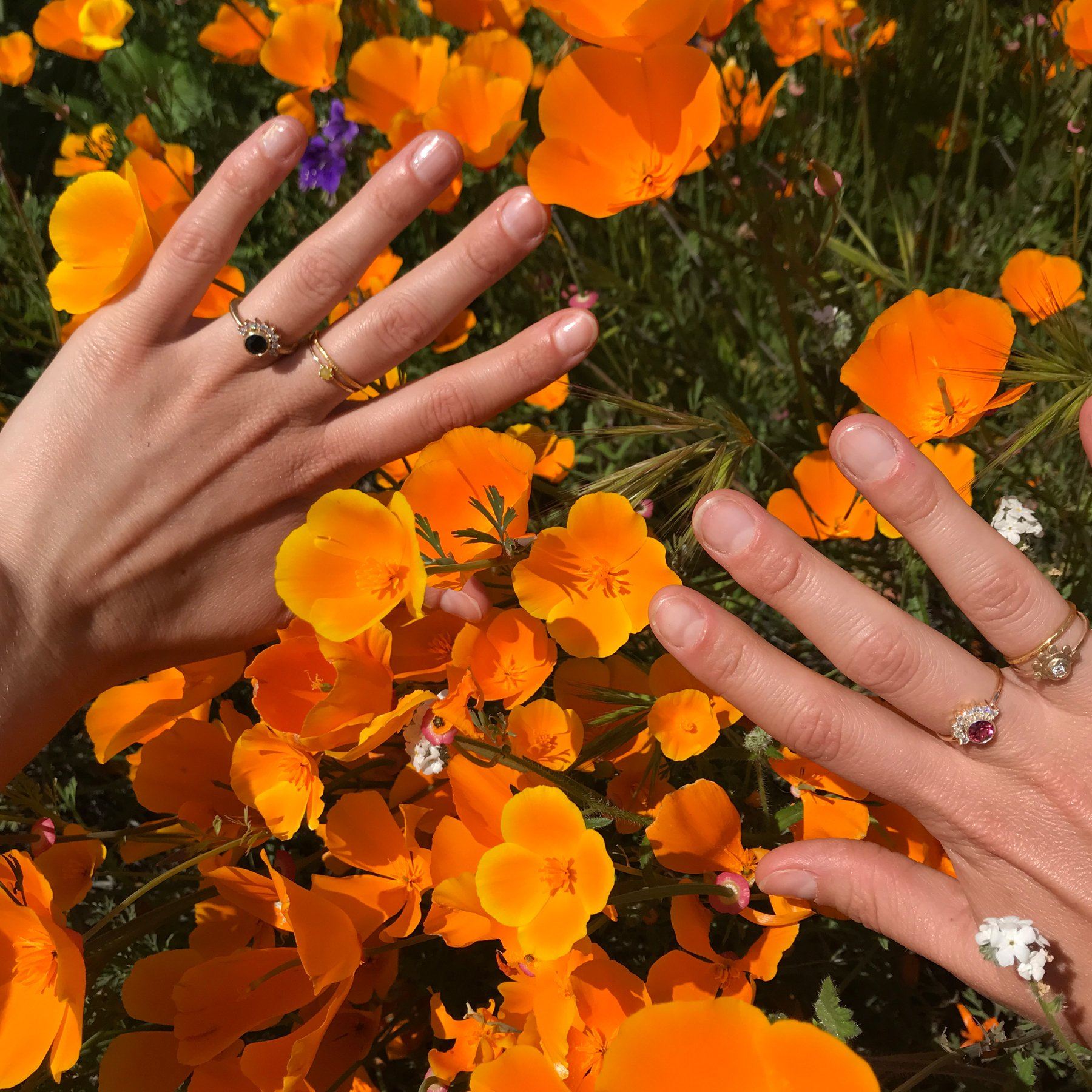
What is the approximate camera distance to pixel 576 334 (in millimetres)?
1473

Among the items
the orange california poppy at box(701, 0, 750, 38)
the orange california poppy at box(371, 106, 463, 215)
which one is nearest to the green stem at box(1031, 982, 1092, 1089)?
the orange california poppy at box(701, 0, 750, 38)

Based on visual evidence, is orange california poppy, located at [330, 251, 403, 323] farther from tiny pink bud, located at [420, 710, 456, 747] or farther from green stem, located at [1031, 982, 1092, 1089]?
green stem, located at [1031, 982, 1092, 1089]

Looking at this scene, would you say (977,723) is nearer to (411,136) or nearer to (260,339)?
(260,339)

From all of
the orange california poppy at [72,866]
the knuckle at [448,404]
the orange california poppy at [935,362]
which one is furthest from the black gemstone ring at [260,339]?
the orange california poppy at [935,362]

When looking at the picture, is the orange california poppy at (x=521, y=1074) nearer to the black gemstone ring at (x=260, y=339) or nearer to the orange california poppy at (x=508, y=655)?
the orange california poppy at (x=508, y=655)

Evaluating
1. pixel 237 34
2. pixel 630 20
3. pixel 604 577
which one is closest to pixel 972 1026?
pixel 604 577

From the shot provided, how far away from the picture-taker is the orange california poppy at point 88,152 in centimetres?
244

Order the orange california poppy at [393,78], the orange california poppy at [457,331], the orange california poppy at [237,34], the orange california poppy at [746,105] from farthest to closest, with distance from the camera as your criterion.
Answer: the orange california poppy at [237,34]
the orange california poppy at [457,331]
the orange california poppy at [746,105]
the orange california poppy at [393,78]

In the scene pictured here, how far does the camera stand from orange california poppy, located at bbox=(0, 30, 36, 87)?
8.45ft

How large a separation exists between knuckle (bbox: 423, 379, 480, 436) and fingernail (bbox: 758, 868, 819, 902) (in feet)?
2.81

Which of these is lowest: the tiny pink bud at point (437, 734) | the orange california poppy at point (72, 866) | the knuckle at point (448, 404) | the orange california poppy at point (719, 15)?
the orange california poppy at point (72, 866)

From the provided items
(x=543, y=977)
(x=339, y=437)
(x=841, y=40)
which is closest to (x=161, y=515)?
(x=339, y=437)

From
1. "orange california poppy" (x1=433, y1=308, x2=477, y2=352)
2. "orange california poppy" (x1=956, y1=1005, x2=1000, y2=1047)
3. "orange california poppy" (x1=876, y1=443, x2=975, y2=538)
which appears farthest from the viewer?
"orange california poppy" (x1=433, y1=308, x2=477, y2=352)

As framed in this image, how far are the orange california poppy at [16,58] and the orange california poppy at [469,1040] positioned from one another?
2.70 metres
